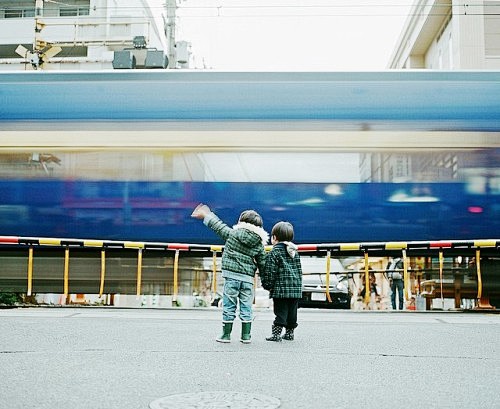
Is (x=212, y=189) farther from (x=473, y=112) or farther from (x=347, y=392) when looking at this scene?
(x=347, y=392)

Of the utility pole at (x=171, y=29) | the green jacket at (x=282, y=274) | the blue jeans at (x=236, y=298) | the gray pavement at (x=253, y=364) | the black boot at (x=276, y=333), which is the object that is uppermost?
the utility pole at (x=171, y=29)

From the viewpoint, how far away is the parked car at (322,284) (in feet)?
36.6

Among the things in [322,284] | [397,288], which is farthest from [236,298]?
[397,288]

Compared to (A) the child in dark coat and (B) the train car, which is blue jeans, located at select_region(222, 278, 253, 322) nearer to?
(A) the child in dark coat

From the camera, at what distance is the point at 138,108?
10625 millimetres

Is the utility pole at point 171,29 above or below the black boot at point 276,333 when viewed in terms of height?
above

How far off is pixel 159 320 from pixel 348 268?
4.29 meters

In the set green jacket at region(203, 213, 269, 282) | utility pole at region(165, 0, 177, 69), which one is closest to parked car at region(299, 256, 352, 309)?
green jacket at region(203, 213, 269, 282)

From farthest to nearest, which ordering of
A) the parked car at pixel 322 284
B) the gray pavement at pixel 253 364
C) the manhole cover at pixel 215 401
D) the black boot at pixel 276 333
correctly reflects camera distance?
the parked car at pixel 322 284 → the black boot at pixel 276 333 → the gray pavement at pixel 253 364 → the manhole cover at pixel 215 401

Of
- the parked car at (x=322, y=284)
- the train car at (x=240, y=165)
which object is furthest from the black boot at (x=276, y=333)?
the parked car at (x=322, y=284)

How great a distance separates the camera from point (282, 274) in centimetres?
642

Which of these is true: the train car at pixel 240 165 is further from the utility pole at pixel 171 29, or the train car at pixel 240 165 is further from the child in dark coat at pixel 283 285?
the utility pole at pixel 171 29

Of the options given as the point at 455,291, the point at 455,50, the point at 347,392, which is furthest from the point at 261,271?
the point at 455,50

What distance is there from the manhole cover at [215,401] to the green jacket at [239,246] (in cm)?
224
